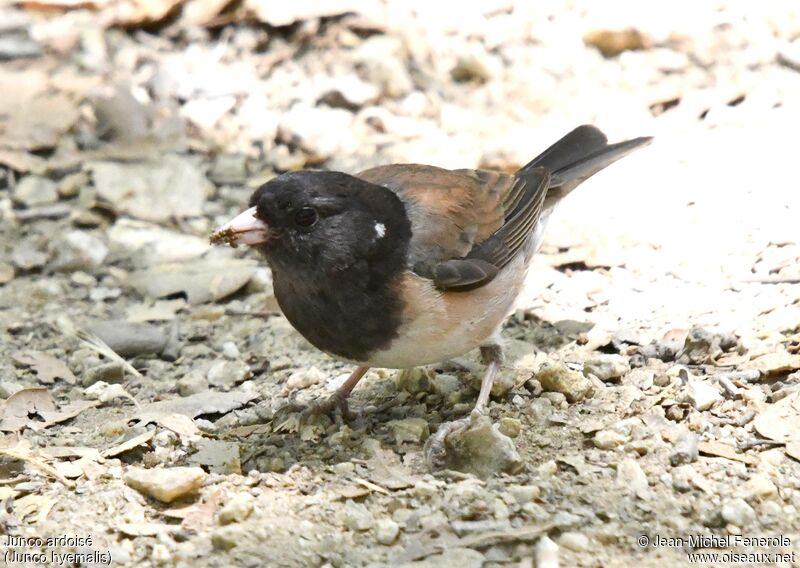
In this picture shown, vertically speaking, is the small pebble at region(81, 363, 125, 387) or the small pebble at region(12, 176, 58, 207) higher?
the small pebble at region(12, 176, 58, 207)

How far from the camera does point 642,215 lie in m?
5.55

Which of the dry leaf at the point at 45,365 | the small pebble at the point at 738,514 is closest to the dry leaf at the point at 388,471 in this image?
A: the small pebble at the point at 738,514

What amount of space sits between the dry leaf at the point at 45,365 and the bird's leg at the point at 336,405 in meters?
1.18

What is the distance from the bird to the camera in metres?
3.82

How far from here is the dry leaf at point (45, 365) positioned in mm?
4680

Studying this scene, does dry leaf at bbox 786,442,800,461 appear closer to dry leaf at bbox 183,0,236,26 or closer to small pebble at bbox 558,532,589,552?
small pebble at bbox 558,532,589,552

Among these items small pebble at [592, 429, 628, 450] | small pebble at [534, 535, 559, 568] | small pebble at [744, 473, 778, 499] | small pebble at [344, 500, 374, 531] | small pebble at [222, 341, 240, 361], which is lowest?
small pebble at [222, 341, 240, 361]

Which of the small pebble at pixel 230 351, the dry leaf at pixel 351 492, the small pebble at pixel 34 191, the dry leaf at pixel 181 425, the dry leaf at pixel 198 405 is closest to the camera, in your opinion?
the dry leaf at pixel 351 492

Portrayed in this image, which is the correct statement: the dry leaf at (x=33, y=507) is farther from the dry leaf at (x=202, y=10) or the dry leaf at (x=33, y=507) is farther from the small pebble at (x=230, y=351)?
the dry leaf at (x=202, y=10)

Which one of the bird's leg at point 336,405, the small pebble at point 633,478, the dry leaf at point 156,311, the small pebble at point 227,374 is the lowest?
the dry leaf at point 156,311

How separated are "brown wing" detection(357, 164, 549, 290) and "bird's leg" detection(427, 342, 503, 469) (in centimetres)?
33

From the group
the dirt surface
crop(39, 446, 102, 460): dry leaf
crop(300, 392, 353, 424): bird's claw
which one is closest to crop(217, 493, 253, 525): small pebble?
the dirt surface

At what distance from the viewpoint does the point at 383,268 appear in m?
3.90

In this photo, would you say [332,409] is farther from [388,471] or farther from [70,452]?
[70,452]
